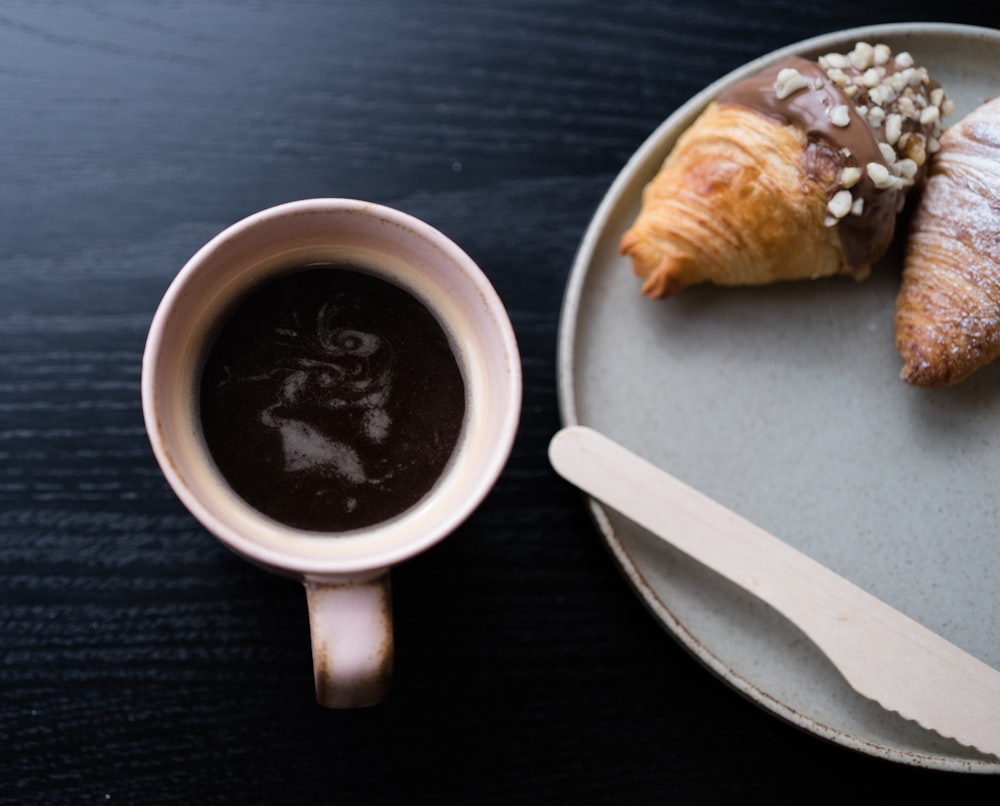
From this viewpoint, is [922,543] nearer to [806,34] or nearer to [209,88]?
[806,34]

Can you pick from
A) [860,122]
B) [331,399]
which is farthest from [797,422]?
[331,399]

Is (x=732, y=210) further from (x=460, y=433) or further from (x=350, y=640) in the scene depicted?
(x=350, y=640)

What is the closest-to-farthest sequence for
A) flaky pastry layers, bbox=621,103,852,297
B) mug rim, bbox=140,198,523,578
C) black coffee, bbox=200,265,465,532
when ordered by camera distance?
1. mug rim, bbox=140,198,523,578
2. black coffee, bbox=200,265,465,532
3. flaky pastry layers, bbox=621,103,852,297

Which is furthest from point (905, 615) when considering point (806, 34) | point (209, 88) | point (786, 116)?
point (209, 88)

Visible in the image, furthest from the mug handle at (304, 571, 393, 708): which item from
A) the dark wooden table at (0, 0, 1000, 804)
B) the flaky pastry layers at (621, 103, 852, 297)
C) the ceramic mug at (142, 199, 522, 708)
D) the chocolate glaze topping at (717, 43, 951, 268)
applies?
the chocolate glaze topping at (717, 43, 951, 268)

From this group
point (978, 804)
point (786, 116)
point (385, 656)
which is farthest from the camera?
point (978, 804)

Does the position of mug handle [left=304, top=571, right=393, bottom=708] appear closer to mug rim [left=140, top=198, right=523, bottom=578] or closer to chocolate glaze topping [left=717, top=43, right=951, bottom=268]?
mug rim [left=140, top=198, right=523, bottom=578]
